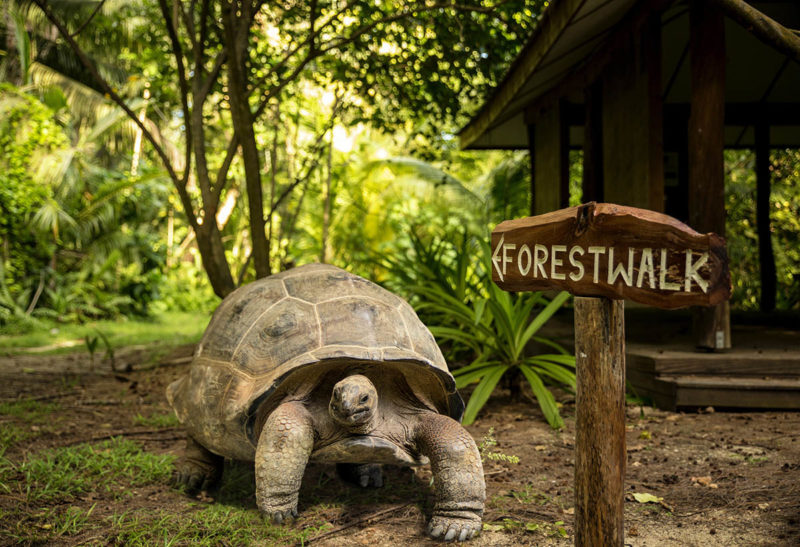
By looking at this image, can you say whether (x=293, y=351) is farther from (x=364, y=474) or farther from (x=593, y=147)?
(x=593, y=147)

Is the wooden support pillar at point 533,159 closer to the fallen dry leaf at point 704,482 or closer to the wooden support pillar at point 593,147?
the wooden support pillar at point 593,147

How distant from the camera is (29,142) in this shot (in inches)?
381

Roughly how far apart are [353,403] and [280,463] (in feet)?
1.20

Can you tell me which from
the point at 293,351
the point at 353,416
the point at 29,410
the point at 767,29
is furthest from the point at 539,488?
the point at 29,410

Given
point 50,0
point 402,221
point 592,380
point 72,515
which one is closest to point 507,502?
point 592,380

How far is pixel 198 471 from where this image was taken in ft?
9.89

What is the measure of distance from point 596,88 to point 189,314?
9116 mm

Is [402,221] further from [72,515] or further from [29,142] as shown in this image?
[72,515]

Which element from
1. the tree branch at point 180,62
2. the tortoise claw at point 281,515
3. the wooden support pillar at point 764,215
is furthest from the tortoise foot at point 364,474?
the wooden support pillar at point 764,215

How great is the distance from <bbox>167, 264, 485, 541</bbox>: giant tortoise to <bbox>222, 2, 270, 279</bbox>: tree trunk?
66.4 inches

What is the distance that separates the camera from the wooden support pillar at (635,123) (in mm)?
4832

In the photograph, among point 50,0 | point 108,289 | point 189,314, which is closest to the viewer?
point 108,289

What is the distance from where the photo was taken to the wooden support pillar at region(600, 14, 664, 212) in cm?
483

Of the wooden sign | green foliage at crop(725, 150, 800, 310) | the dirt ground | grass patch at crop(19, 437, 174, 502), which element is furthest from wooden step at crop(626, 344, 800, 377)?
green foliage at crop(725, 150, 800, 310)
